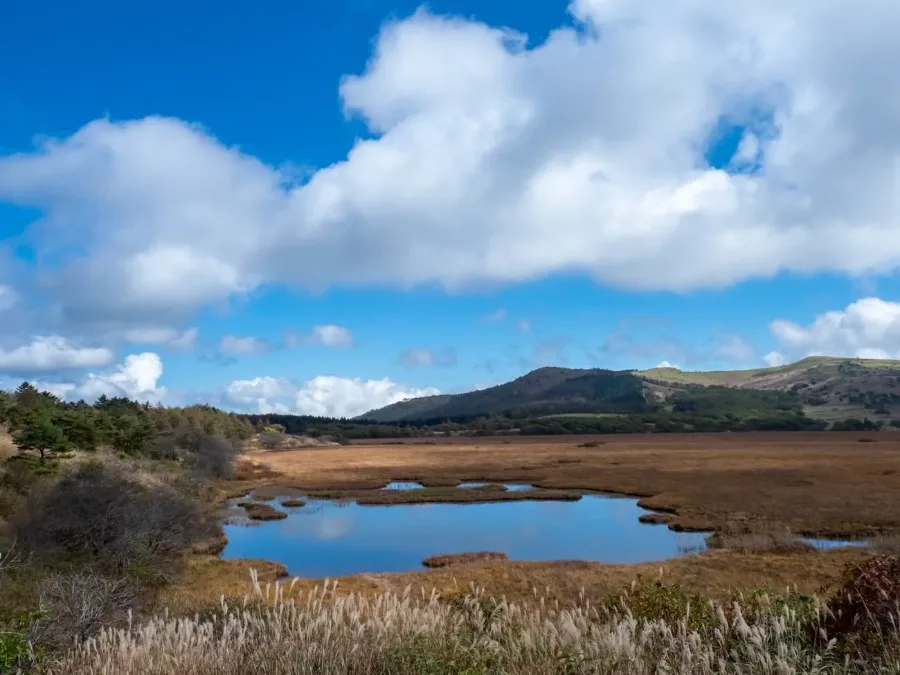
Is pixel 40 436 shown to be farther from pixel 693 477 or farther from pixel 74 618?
pixel 693 477

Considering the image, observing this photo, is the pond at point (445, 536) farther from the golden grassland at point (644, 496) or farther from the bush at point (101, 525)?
the bush at point (101, 525)

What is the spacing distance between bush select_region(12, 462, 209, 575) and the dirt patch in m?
11.6

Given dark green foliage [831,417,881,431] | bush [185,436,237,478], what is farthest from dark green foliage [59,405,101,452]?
dark green foliage [831,417,881,431]

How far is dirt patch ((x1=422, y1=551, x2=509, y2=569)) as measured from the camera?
32.3 m

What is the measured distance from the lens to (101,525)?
993 inches

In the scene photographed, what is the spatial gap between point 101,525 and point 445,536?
20.9m

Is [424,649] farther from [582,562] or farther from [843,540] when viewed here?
[843,540]

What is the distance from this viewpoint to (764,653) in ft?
20.7

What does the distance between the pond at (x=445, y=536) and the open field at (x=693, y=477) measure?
4279mm

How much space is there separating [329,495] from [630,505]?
26.9 m

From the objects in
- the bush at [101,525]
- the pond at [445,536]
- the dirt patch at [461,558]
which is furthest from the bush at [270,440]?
the bush at [101,525]

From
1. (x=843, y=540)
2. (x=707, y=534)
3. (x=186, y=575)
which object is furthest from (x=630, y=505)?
(x=186, y=575)

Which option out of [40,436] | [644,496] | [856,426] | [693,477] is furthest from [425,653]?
[856,426]

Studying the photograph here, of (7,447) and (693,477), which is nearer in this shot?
(7,447)
